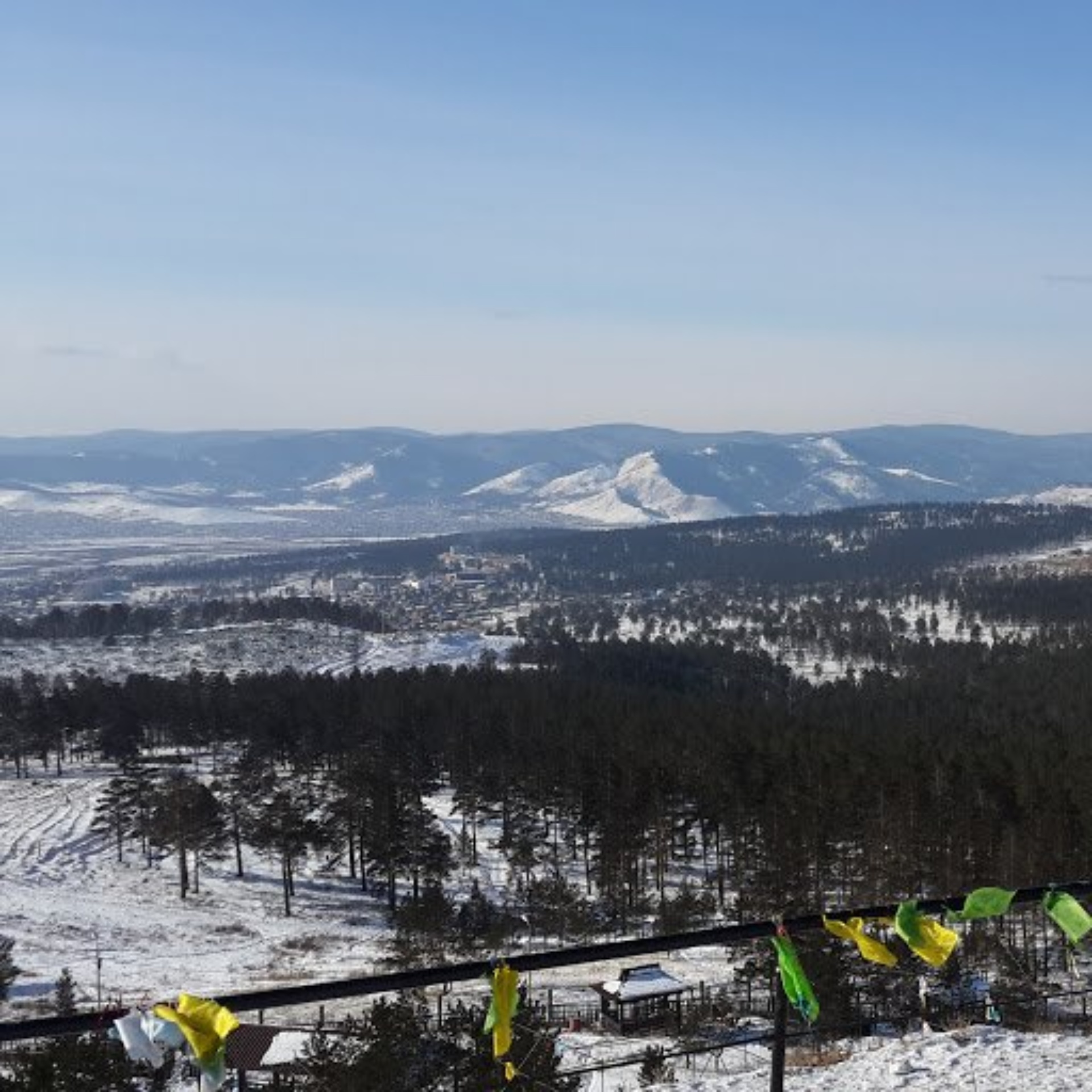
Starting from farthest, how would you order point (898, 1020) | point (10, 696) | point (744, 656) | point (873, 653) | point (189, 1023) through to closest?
point (873, 653), point (744, 656), point (10, 696), point (898, 1020), point (189, 1023)

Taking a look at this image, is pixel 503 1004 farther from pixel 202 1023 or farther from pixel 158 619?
pixel 158 619

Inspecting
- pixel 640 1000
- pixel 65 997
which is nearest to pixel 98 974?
pixel 65 997

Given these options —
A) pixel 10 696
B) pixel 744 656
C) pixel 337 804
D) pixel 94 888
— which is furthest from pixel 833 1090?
pixel 744 656

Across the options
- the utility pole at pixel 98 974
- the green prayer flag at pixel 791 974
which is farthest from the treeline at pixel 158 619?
the green prayer flag at pixel 791 974

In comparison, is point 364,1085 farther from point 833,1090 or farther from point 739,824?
point 739,824

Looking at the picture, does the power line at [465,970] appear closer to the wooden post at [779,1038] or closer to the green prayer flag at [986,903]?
the green prayer flag at [986,903]

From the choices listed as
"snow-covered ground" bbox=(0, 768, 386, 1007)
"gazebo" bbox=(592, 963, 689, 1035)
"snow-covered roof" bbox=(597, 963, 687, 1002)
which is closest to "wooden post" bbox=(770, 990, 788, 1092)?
"gazebo" bbox=(592, 963, 689, 1035)
